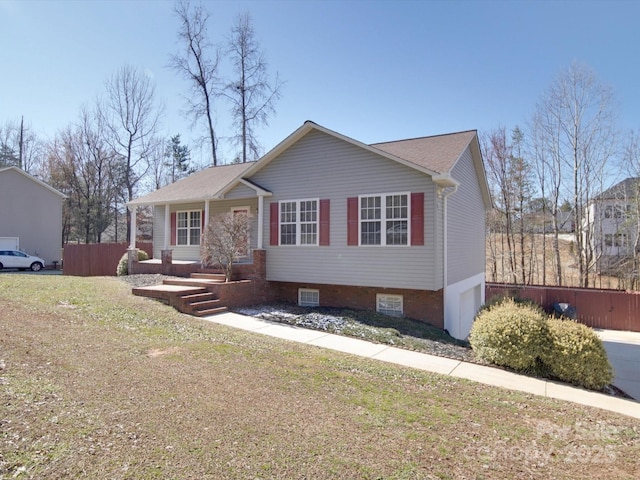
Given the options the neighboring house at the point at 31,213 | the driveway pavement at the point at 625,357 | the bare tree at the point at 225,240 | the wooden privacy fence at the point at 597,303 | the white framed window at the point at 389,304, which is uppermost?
the neighboring house at the point at 31,213

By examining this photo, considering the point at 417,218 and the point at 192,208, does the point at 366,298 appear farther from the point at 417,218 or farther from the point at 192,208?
the point at 192,208

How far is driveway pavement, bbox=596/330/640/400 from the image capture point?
27.8 ft

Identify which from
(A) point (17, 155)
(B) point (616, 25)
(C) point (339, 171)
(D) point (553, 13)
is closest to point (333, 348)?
(C) point (339, 171)

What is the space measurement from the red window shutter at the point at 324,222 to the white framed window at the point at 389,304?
2465mm

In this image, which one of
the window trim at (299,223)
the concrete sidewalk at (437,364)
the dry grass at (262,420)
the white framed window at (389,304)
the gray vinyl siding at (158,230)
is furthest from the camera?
the gray vinyl siding at (158,230)

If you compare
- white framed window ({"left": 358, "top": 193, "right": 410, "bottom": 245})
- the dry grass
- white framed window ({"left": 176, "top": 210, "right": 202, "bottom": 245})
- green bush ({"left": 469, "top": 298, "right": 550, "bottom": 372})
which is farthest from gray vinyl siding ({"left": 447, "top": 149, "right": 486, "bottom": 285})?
white framed window ({"left": 176, "top": 210, "right": 202, "bottom": 245})

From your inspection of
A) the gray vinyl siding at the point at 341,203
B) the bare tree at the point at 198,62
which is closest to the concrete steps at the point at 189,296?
the gray vinyl siding at the point at 341,203

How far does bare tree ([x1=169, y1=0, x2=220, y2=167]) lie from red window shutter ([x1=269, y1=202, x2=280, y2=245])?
57.8 feet

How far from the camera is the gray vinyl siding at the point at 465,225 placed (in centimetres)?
1202

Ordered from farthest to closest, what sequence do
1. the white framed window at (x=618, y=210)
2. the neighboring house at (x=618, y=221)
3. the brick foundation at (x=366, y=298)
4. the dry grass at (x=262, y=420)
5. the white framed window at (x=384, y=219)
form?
the white framed window at (x=618, y=210), the neighboring house at (x=618, y=221), the brick foundation at (x=366, y=298), the white framed window at (x=384, y=219), the dry grass at (x=262, y=420)

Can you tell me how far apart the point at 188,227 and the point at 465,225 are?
37.6ft

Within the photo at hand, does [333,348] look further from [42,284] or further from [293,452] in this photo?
[42,284]

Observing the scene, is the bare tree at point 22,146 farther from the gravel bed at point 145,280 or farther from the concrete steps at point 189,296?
the concrete steps at point 189,296

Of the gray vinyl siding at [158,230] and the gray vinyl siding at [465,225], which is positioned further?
the gray vinyl siding at [158,230]
